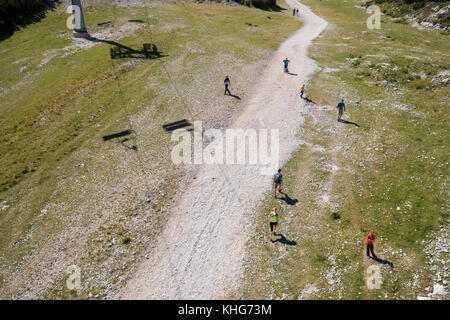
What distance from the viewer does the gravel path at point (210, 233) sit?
56.9 ft

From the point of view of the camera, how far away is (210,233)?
66.8 feet

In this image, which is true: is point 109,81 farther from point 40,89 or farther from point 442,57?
point 442,57

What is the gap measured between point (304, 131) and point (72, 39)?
187 feet

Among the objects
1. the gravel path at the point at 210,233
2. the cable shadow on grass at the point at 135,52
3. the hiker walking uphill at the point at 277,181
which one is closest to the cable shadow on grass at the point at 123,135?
the gravel path at the point at 210,233

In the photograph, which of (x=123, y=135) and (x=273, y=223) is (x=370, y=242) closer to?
(x=273, y=223)

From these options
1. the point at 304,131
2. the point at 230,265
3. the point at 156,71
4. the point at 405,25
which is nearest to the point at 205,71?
the point at 156,71

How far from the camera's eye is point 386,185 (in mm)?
22594

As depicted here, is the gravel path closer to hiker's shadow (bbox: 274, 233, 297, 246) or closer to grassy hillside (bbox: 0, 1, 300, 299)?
grassy hillside (bbox: 0, 1, 300, 299)

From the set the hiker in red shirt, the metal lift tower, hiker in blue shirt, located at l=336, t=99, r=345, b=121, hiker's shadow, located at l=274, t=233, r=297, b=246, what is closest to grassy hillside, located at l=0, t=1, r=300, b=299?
the metal lift tower

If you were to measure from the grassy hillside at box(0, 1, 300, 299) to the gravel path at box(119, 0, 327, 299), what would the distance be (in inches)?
62.4

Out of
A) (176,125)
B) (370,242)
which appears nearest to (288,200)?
(370,242)

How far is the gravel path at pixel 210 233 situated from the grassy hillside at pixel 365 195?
54.9 inches

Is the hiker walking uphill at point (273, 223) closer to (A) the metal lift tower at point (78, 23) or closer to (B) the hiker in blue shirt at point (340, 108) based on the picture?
(B) the hiker in blue shirt at point (340, 108)

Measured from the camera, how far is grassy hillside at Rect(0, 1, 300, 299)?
2006 cm
